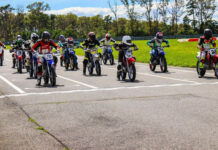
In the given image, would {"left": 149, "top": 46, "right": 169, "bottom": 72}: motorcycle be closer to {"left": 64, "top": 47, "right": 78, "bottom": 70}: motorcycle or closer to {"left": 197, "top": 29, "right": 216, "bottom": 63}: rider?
{"left": 197, "top": 29, "right": 216, "bottom": 63}: rider

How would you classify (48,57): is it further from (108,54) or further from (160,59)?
(108,54)

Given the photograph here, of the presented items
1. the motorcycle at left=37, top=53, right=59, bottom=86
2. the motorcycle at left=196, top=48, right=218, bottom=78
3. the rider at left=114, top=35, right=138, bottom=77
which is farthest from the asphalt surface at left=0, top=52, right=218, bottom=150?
the motorcycle at left=196, top=48, right=218, bottom=78

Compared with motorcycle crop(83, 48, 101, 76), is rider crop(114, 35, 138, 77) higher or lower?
higher

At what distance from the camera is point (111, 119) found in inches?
281

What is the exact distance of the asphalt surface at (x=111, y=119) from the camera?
546cm

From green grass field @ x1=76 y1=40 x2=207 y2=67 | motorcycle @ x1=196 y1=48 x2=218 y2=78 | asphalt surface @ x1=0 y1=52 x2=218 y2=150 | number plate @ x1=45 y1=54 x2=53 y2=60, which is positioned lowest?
asphalt surface @ x1=0 y1=52 x2=218 y2=150

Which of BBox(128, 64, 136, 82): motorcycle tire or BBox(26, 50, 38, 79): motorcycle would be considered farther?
BBox(26, 50, 38, 79): motorcycle

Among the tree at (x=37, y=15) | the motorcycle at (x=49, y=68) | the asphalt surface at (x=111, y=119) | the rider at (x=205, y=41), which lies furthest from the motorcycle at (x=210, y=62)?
the tree at (x=37, y=15)

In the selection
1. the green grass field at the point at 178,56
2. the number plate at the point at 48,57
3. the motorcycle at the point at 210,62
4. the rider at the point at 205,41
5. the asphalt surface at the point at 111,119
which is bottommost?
the asphalt surface at the point at 111,119

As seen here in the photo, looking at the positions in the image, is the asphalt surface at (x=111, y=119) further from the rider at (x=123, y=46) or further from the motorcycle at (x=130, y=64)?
the rider at (x=123, y=46)

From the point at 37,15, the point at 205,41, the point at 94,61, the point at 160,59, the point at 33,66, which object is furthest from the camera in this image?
the point at 37,15

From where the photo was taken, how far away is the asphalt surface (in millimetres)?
5457

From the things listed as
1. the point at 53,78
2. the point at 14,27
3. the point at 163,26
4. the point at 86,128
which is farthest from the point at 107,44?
the point at 14,27

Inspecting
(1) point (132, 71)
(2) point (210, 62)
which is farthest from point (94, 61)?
(2) point (210, 62)
